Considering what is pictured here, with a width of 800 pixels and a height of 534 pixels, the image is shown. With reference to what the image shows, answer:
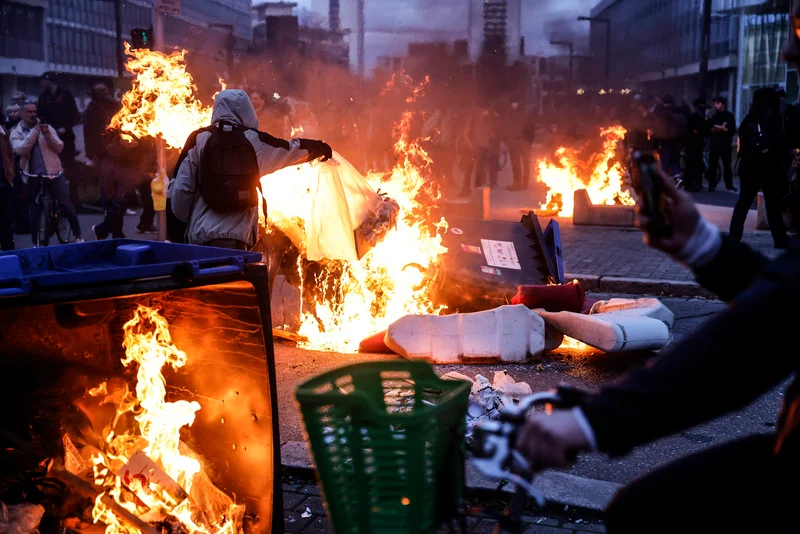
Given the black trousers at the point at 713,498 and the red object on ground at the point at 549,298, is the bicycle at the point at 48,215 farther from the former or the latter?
the black trousers at the point at 713,498

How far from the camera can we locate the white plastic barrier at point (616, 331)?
6156 millimetres

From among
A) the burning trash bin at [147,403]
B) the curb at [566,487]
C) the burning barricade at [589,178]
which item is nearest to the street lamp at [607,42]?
the burning barricade at [589,178]

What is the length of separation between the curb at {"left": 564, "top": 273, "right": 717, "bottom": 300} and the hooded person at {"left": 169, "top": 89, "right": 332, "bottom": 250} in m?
4.66

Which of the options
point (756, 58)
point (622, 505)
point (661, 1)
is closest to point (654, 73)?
point (661, 1)

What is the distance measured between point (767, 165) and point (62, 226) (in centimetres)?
920

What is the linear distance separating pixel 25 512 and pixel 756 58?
34.1 meters

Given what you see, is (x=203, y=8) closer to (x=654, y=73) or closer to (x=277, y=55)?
(x=277, y=55)

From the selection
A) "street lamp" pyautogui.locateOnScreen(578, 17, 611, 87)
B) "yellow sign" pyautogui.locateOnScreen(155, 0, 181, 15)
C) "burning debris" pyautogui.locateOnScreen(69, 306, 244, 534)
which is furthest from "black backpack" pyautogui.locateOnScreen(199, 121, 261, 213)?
"street lamp" pyautogui.locateOnScreen(578, 17, 611, 87)

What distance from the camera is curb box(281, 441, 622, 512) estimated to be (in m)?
4.10

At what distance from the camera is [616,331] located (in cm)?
613

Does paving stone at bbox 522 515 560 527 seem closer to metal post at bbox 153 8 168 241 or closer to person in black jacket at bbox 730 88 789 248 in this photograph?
metal post at bbox 153 8 168 241

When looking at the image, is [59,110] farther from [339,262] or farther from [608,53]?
[608,53]

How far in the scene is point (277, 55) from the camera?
1805 centimetres

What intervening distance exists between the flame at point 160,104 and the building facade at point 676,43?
19889 millimetres
